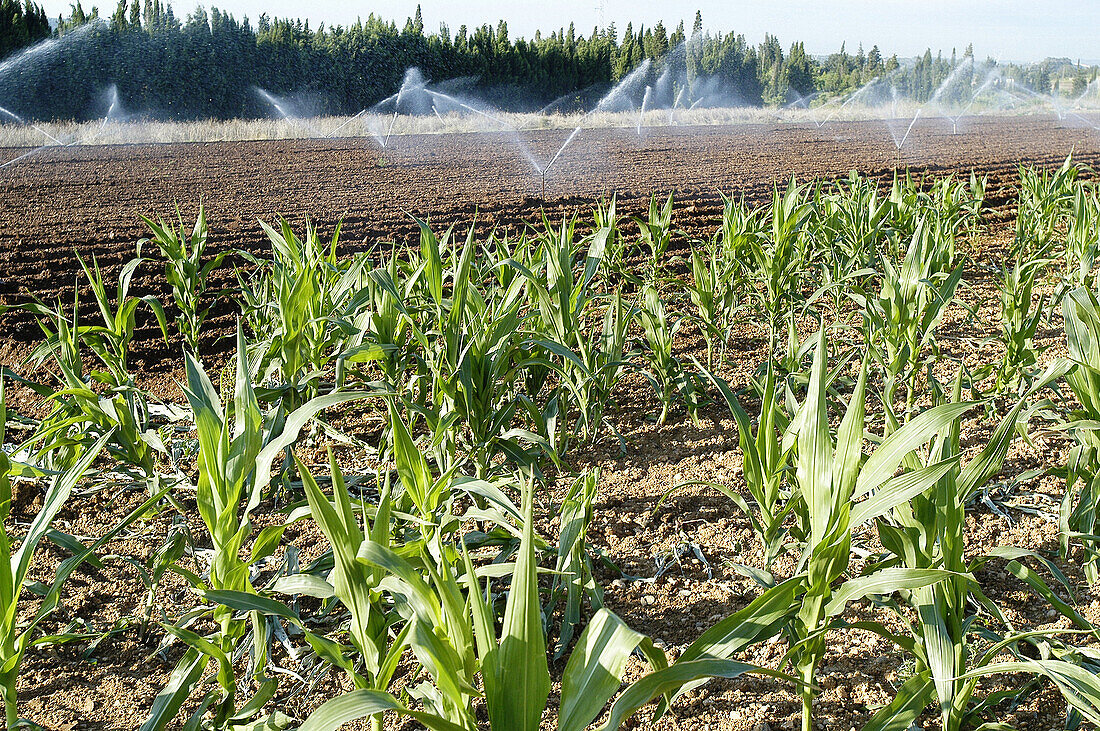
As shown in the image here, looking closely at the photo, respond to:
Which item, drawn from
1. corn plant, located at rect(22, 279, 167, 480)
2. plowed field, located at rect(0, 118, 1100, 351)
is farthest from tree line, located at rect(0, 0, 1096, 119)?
corn plant, located at rect(22, 279, 167, 480)

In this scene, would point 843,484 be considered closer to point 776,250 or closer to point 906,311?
point 906,311

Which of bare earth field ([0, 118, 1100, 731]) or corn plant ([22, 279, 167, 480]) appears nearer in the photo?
bare earth field ([0, 118, 1100, 731])

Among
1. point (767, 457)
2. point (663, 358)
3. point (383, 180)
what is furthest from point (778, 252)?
point (383, 180)

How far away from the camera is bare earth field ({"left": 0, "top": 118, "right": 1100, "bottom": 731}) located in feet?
5.28

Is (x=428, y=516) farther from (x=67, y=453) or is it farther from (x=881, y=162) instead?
(x=881, y=162)

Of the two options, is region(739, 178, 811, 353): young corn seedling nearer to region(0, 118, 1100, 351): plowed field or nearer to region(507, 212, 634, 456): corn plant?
region(507, 212, 634, 456): corn plant

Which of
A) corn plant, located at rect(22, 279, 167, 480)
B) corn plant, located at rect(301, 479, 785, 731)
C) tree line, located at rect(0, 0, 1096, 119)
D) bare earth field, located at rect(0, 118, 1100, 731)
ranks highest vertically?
tree line, located at rect(0, 0, 1096, 119)

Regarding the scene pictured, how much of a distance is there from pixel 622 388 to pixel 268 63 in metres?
33.5

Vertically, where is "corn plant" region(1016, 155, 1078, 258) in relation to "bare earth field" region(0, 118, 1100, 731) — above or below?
above

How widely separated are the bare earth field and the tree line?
1636 centimetres

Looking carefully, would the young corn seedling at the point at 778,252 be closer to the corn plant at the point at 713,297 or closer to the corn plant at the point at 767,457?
the corn plant at the point at 713,297

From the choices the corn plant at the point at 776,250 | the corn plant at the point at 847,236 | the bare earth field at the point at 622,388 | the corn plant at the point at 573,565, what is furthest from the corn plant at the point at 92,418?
the corn plant at the point at 847,236

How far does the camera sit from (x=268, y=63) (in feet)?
105

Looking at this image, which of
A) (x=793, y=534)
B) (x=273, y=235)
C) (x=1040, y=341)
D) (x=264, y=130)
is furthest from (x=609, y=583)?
(x=264, y=130)
